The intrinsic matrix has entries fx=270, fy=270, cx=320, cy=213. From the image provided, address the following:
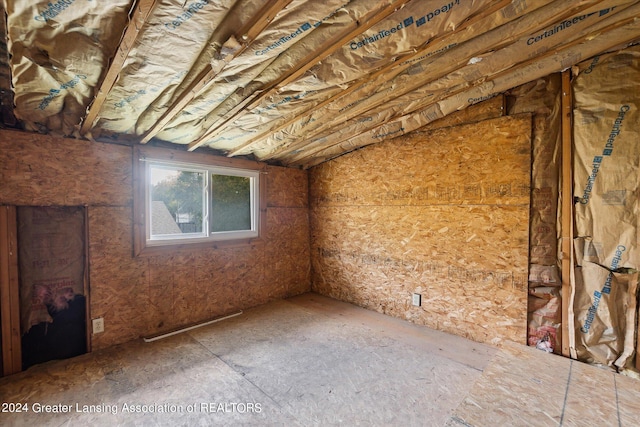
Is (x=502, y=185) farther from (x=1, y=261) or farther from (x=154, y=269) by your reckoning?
(x=1, y=261)

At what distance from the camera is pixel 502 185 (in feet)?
8.45

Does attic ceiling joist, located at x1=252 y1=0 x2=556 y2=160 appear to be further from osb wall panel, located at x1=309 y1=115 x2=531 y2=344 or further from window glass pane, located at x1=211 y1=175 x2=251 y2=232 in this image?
window glass pane, located at x1=211 y1=175 x2=251 y2=232

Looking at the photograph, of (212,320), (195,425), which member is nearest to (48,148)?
(212,320)

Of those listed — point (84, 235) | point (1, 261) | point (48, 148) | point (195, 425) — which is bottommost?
point (195, 425)

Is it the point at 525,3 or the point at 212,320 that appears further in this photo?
the point at 212,320

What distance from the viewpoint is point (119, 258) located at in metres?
2.65

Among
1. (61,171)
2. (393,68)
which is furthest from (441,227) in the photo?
(61,171)

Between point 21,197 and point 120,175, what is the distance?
700mm

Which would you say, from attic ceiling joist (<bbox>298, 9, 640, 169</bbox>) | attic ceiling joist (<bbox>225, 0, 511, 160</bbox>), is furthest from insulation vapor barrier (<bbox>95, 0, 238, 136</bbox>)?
attic ceiling joist (<bbox>298, 9, 640, 169</bbox>)

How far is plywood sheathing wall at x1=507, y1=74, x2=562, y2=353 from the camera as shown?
236 centimetres

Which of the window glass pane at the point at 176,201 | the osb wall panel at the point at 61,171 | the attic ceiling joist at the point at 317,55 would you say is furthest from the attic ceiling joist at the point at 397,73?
the osb wall panel at the point at 61,171

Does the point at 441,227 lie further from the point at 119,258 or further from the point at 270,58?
the point at 119,258

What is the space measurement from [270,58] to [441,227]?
2.36 meters

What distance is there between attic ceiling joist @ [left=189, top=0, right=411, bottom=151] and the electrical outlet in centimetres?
216
